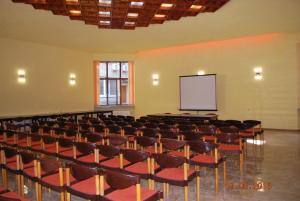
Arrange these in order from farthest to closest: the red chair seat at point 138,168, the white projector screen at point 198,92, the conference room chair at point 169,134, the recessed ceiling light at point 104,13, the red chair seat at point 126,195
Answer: the white projector screen at point 198,92
the recessed ceiling light at point 104,13
the conference room chair at point 169,134
the red chair seat at point 138,168
the red chair seat at point 126,195

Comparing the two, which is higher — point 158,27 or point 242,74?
point 158,27

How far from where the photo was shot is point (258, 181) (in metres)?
4.25

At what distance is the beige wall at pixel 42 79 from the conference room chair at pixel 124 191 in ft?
28.5

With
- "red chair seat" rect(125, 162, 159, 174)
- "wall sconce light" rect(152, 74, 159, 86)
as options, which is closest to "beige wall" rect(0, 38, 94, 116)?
"wall sconce light" rect(152, 74, 159, 86)

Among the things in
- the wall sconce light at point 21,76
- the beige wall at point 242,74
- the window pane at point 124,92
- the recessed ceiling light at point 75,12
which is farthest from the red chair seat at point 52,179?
the window pane at point 124,92

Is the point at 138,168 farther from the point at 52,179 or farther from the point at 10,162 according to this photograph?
the point at 10,162

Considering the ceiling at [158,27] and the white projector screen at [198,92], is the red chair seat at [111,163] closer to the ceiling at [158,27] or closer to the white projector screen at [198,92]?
the ceiling at [158,27]

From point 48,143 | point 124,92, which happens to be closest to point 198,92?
point 124,92

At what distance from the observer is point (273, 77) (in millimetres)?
10172

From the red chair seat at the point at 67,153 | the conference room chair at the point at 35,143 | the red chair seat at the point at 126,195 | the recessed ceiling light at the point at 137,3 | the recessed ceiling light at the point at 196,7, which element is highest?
the recessed ceiling light at the point at 137,3

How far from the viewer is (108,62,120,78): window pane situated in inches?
546

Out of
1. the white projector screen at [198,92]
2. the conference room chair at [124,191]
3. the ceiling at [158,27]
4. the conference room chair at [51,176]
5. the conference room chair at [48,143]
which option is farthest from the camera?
the white projector screen at [198,92]
